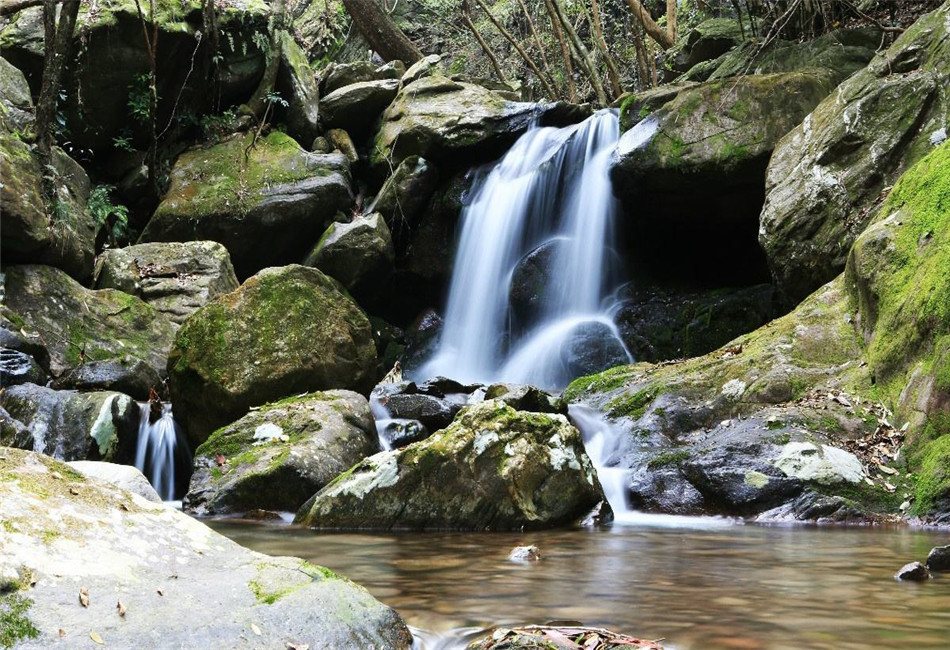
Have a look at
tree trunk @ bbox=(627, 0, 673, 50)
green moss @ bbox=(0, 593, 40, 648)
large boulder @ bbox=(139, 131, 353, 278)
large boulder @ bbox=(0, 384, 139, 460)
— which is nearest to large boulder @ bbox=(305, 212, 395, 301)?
large boulder @ bbox=(139, 131, 353, 278)

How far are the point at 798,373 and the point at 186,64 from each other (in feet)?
39.1

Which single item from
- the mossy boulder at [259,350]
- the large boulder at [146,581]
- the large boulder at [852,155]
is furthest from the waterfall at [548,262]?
the large boulder at [146,581]

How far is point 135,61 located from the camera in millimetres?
13367

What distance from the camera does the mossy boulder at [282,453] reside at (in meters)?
6.15

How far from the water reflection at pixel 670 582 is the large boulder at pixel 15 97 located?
9304mm

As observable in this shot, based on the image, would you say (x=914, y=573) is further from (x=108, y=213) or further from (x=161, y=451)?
(x=108, y=213)

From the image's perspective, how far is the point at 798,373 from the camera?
6.68m

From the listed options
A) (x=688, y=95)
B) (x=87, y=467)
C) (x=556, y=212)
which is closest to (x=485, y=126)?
(x=556, y=212)

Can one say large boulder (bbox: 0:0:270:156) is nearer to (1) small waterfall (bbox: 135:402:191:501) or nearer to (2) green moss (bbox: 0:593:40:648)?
(1) small waterfall (bbox: 135:402:191:501)

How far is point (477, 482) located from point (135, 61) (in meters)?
11.2

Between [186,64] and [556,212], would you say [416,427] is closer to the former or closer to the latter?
[556,212]

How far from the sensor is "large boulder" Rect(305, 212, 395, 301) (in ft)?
42.5

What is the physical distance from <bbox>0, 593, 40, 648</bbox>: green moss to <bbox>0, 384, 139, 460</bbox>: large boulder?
19.1ft

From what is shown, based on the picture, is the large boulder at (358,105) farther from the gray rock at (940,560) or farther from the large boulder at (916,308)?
the gray rock at (940,560)
